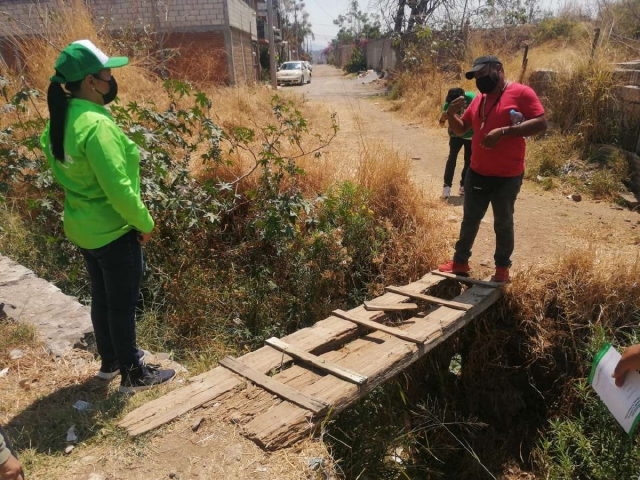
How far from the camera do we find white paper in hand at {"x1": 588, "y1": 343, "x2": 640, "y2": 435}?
6.10 ft

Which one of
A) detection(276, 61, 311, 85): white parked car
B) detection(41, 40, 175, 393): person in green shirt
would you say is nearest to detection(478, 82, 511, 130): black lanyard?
detection(41, 40, 175, 393): person in green shirt

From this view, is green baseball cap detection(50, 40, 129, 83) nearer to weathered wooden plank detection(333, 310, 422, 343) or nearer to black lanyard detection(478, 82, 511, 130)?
weathered wooden plank detection(333, 310, 422, 343)

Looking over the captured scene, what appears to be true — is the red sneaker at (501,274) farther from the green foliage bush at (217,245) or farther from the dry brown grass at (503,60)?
the dry brown grass at (503,60)

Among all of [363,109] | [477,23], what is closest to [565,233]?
[363,109]

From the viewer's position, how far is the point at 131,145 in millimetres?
2141

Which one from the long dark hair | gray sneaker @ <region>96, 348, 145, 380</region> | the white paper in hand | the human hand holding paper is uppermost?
the long dark hair

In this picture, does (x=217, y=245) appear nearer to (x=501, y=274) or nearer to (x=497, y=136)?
(x=501, y=274)

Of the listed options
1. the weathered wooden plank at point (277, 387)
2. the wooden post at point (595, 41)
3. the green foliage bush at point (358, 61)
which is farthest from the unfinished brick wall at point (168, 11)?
the green foliage bush at point (358, 61)

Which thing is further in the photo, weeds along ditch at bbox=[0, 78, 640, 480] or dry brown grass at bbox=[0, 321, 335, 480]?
weeds along ditch at bbox=[0, 78, 640, 480]

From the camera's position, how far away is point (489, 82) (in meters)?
3.08

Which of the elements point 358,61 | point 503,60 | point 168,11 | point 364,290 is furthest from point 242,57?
point 358,61

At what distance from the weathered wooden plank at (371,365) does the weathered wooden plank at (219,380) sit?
0.37 ft

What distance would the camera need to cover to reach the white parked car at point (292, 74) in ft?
82.4

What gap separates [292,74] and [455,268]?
23.5m
